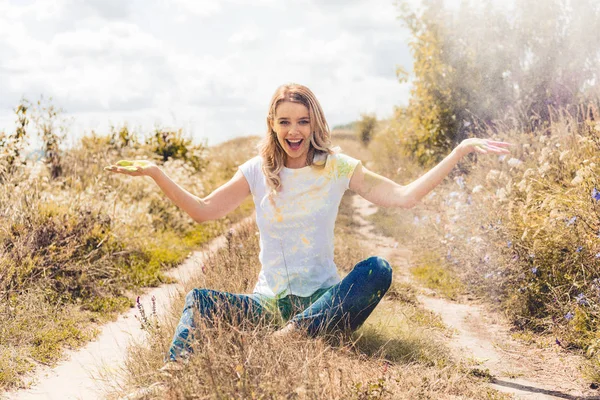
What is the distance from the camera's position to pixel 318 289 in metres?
3.77

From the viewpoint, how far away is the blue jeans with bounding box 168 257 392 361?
3.51 m

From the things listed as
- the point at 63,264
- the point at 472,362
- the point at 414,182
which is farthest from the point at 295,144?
the point at 63,264

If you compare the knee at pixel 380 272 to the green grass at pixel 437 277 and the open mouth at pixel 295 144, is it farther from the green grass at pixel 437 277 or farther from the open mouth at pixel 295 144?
the green grass at pixel 437 277

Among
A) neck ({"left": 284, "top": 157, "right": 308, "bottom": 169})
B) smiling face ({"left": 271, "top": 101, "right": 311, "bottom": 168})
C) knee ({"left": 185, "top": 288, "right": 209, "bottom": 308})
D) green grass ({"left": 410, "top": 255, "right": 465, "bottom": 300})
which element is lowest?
green grass ({"left": 410, "top": 255, "right": 465, "bottom": 300})

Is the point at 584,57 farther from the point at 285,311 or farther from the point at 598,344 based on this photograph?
the point at 285,311

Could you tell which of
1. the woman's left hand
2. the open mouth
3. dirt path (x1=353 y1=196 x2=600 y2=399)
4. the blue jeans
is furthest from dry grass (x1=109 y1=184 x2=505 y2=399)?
the woman's left hand

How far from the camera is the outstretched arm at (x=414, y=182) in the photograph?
361cm

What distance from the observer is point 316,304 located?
360 cm

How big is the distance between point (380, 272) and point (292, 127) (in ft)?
3.38

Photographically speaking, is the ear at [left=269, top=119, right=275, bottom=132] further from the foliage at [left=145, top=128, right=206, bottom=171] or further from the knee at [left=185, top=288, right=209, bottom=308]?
the foliage at [left=145, top=128, right=206, bottom=171]

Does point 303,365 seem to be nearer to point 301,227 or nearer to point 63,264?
point 301,227

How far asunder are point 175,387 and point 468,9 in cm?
918

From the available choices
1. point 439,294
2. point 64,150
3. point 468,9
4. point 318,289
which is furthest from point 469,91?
point 318,289

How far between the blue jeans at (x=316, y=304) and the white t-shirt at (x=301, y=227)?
0.09m
